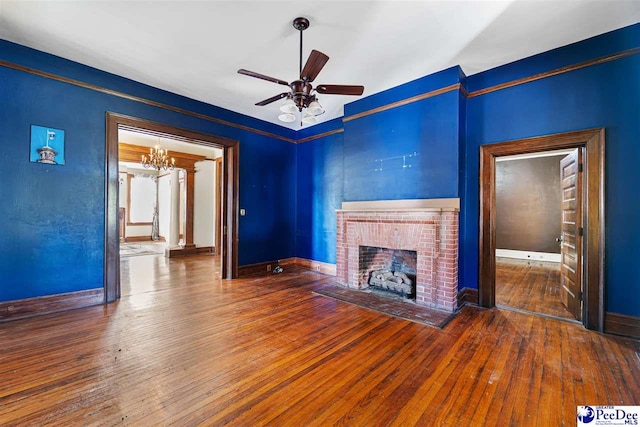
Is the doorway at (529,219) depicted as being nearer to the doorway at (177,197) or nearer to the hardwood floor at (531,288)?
the hardwood floor at (531,288)

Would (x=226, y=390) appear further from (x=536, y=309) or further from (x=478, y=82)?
(x=478, y=82)

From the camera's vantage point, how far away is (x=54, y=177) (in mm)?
3322

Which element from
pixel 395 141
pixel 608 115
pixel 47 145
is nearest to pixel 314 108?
pixel 395 141

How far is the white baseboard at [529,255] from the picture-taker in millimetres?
6805

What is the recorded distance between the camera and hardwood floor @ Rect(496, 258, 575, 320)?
3.48 metres

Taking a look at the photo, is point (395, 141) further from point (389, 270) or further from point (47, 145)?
point (47, 145)

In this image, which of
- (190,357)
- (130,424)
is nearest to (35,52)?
(190,357)

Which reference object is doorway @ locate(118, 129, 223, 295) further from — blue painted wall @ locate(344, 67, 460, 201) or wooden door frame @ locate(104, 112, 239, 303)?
blue painted wall @ locate(344, 67, 460, 201)

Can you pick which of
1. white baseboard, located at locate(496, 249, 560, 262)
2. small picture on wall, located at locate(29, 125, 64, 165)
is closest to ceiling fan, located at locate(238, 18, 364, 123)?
small picture on wall, located at locate(29, 125, 64, 165)

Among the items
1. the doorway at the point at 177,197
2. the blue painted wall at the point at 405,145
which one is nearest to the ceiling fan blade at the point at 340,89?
the blue painted wall at the point at 405,145

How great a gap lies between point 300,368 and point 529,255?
7.73m

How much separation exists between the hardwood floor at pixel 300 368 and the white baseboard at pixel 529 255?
16.5 ft

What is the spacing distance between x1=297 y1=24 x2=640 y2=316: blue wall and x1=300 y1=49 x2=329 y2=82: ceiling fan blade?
6.31 ft

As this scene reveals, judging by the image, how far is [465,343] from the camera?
8.38 feet
